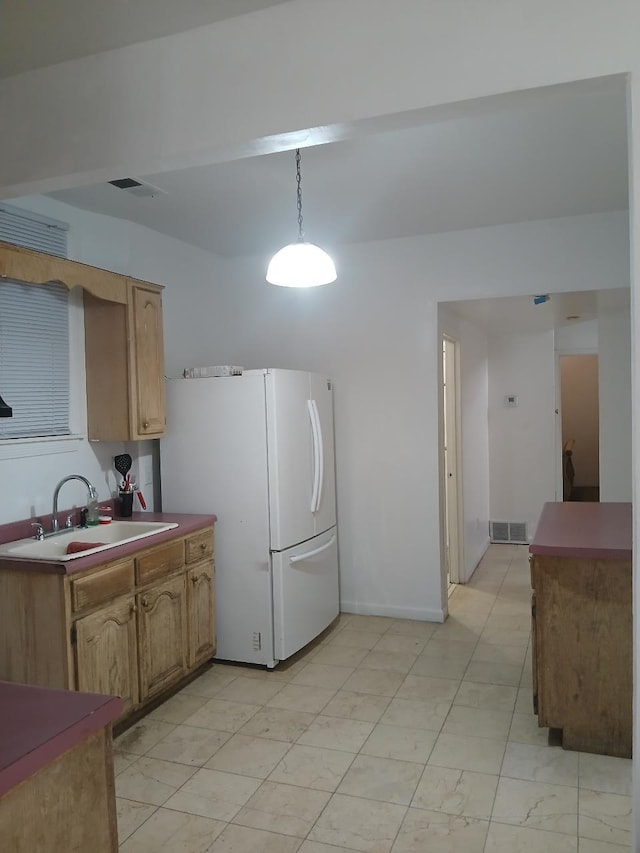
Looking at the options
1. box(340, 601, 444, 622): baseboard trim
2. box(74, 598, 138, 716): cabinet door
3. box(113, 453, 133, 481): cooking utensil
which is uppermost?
box(113, 453, 133, 481): cooking utensil

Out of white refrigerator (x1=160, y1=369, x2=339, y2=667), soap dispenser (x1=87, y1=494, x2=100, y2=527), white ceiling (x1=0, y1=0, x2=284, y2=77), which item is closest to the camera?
white ceiling (x1=0, y1=0, x2=284, y2=77)

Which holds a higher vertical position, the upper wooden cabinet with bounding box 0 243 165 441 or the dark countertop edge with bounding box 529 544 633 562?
the upper wooden cabinet with bounding box 0 243 165 441

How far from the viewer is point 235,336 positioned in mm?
4898

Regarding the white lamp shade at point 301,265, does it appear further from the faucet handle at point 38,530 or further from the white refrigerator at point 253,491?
the faucet handle at point 38,530

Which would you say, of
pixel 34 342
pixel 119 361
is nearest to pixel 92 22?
pixel 34 342

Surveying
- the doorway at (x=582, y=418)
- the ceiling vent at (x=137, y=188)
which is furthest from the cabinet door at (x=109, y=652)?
the doorway at (x=582, y=418)

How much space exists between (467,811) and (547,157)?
274 centimetres

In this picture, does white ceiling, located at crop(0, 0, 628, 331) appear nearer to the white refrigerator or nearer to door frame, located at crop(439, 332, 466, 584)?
door frame, located at crop(439, 332, 466, 584)

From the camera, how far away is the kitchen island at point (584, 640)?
2707mm

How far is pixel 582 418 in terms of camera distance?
9.49 metres

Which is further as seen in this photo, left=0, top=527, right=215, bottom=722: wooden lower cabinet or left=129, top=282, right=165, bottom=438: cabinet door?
left=129, top=282, right=165, bottom=438: cabinet door

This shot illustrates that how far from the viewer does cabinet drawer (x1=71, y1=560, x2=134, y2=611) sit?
2.76 meters

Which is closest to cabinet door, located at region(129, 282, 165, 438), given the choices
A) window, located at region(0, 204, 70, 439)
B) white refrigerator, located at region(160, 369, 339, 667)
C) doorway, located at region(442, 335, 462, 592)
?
white refrigerator, located at region(160, 369, 339, 667)

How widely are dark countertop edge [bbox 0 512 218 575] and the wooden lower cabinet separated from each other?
3 cm
